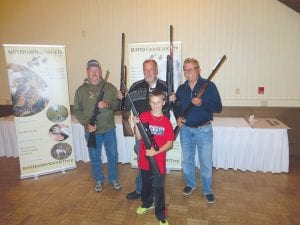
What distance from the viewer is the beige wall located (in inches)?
155

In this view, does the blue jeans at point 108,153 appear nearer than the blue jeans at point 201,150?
No

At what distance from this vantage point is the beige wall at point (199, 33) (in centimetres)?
394

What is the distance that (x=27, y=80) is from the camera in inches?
132

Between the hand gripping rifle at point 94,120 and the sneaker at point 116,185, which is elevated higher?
the hand gripping rifle at point 94,120

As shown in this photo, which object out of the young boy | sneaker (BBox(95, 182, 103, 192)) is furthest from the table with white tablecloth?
the young boy

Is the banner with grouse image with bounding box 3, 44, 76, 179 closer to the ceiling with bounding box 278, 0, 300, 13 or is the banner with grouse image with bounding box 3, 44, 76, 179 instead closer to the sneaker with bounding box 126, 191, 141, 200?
the sneaker with bounding box 126, 191, 141, 200

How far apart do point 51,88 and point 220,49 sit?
2.70m

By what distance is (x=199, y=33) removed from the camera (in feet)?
13.5

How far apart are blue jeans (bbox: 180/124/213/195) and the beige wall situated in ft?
5.65

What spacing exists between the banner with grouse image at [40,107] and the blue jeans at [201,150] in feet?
5.92

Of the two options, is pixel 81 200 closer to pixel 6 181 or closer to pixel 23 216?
pixel 23 216

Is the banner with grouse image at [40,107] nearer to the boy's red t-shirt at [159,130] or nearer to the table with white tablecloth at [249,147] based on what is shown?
the table with white tablecloth at [249,147]

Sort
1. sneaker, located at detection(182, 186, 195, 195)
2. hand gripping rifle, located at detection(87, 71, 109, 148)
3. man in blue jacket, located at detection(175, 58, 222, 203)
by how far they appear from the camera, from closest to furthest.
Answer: man in blue jacket, located at detection(175, 58, 222, 203) < hand gripping rifle, located at detection(87, 71, 109, 148) < sneaker, located at detection(182, 186, 195, 195)

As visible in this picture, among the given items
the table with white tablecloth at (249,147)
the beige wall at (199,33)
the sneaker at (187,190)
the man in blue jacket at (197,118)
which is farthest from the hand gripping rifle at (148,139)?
the beige wall at (199,33)
